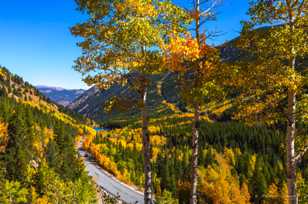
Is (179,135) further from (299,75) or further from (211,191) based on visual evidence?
(299,75)

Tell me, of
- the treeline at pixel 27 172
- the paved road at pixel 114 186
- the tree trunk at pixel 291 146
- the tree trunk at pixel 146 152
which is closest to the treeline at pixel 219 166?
the paved road at pixel 114 186

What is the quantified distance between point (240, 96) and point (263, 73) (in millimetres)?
1499

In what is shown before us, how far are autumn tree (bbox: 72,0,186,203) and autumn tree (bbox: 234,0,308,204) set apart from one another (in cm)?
336

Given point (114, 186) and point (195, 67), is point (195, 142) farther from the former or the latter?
point (114, 186)

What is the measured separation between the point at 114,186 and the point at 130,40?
3638 inches

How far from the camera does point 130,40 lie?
12.8 metres

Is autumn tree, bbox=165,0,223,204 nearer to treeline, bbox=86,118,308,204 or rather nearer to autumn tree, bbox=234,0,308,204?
autumn tree, bbox=234,0,308,204

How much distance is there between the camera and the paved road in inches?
3415

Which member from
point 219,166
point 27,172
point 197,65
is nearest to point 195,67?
point 197,65

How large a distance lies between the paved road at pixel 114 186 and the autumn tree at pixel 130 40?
71.0m

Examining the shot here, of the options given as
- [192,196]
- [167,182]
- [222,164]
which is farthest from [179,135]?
[192,196]

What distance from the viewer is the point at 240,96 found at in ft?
46.1

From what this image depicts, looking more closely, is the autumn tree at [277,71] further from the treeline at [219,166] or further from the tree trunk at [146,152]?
the treeline at [219,166]

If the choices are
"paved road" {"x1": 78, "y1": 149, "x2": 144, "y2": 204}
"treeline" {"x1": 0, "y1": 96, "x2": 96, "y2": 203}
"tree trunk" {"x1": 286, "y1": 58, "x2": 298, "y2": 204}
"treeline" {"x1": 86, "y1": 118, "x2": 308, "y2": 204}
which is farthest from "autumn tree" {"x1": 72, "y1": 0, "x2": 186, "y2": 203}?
"paved road" {"x1": 78, "y1": 149, "x2": 144, "y2": 204}
